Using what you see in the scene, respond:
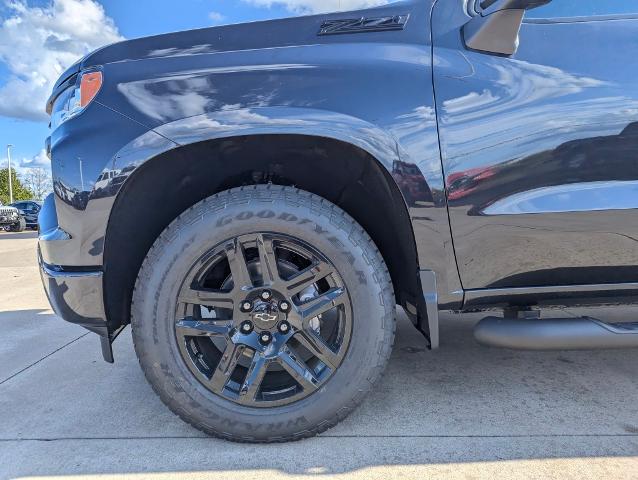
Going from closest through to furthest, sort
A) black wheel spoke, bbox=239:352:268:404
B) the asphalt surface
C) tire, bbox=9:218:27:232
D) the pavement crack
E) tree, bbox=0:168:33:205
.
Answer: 1. the asphalt surface
2. black wheel spoke, bbox=239:352:268:404
3. the pavement crack
4. tire, bbox=9:218:27:232
5. tree, bbox=0:168:33:205

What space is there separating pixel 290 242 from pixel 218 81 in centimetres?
68

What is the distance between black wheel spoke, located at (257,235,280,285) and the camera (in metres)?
1.77

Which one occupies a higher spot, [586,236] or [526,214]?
[526,214]

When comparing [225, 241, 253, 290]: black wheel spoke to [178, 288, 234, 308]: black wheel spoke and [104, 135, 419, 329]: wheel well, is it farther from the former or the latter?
[104, 135, 419, 329]: wheel well

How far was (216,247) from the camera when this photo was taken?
1.76m

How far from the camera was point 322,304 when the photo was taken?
1777 mm

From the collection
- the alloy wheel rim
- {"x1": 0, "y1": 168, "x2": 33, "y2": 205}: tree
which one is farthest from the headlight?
{"x1": 0, "y1": 168, "x2": 33, "y2": 205}: tree

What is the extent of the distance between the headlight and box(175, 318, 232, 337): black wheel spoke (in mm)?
938

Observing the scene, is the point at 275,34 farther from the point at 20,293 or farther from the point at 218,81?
the point at 20,293

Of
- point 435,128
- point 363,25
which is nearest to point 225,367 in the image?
point 435,128

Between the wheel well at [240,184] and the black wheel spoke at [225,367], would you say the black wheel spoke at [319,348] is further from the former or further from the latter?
the wheel well at [240,184]

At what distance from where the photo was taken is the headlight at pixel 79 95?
5.81ft

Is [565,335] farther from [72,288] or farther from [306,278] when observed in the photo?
[72,288]

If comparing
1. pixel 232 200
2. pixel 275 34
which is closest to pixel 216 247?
pixel 232 200
